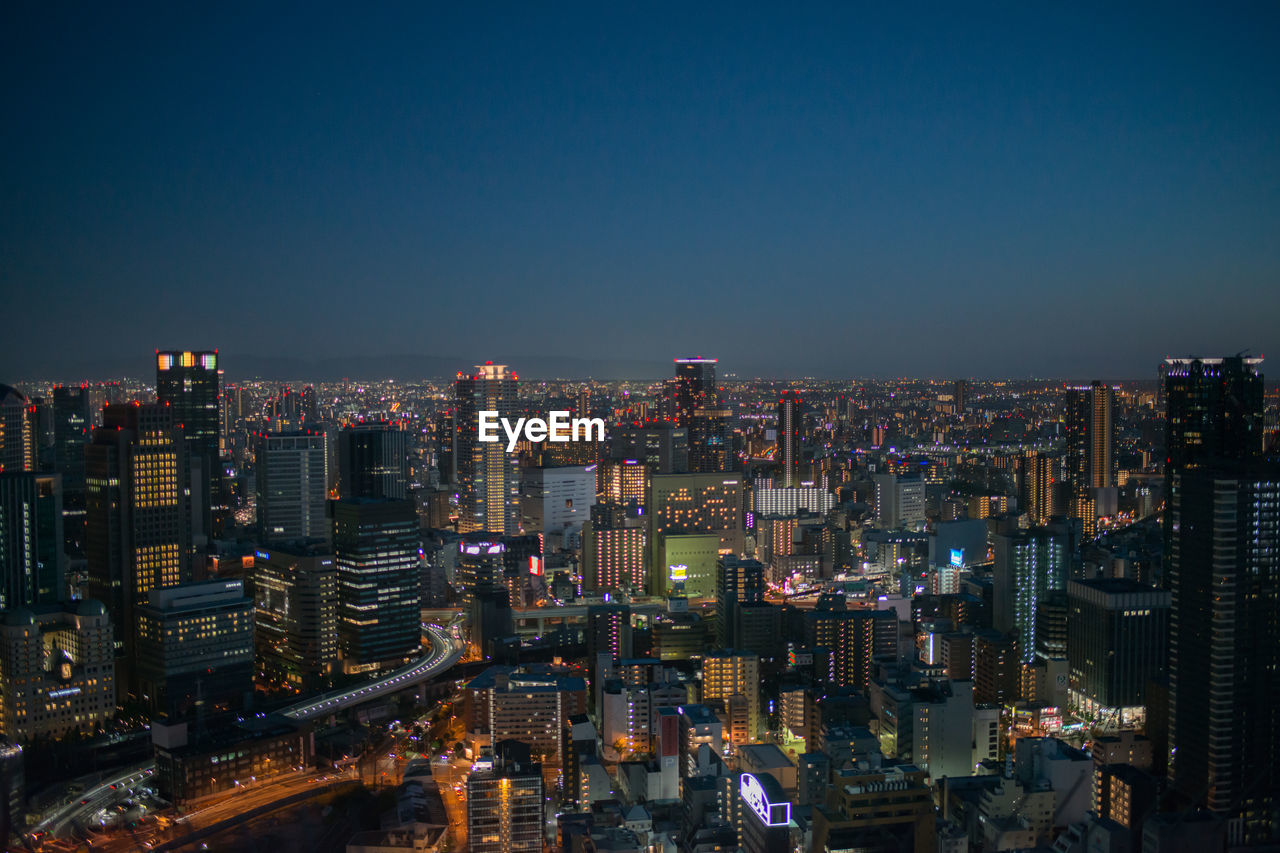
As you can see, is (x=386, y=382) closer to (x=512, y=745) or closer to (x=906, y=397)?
(x=512, y=745)

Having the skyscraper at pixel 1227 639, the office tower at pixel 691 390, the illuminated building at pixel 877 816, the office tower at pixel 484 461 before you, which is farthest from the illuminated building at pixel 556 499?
the illuminated building at pixel 877 816

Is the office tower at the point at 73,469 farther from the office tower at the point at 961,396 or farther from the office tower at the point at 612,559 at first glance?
the office tower at the point at 961,396

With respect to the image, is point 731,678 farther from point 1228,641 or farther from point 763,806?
point 1228,641

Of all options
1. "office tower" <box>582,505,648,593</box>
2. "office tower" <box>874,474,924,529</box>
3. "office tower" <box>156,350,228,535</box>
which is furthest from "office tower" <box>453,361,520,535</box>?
"office tower" <box>874,474,924,529</box>

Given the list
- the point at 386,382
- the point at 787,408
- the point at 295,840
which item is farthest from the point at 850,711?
the point at 787,408

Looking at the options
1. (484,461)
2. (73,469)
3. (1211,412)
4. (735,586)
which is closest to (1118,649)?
(1211,412)

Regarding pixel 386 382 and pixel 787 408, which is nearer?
pixel 386 382
